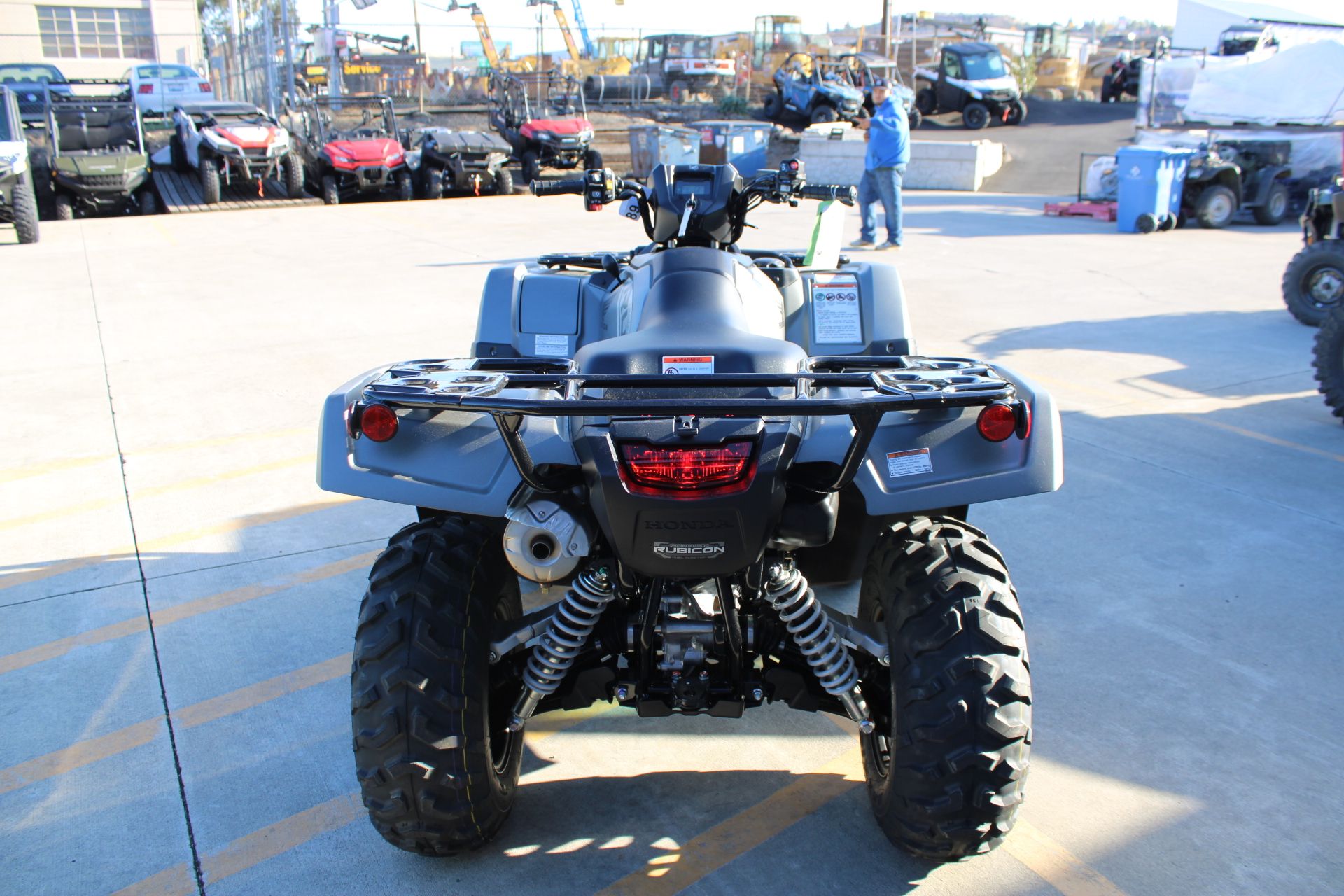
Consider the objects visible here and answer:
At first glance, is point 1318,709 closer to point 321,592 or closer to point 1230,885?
point 1230,885

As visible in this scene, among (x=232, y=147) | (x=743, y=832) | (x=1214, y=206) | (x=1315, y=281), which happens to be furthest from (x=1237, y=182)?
(x=232, y=147)

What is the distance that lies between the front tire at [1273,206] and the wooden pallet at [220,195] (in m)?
14.9

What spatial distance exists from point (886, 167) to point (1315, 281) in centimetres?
493

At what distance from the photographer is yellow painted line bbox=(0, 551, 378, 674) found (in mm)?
3748

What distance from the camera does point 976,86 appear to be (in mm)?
28844

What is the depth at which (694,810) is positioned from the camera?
9.60ft

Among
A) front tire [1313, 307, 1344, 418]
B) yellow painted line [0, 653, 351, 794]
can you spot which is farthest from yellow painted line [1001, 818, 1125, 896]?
front tire [1313, 307, 1344, 418]

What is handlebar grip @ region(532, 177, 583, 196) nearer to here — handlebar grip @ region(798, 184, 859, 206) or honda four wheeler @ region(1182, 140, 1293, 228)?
handlebar grip @ region(798, 184, 859, 206)

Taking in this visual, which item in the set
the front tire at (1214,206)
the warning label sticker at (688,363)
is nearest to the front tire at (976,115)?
the front tire at (1214,206)

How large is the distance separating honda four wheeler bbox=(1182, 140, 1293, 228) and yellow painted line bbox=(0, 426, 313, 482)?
1250cm

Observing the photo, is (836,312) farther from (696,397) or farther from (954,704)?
(954,704)

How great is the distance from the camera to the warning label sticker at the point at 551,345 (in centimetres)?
398

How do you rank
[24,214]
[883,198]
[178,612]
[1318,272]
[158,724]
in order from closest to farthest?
[158,724] → [178,612] → [1318,272] → [883,198] → [24,214]

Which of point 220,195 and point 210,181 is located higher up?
point 210,181
